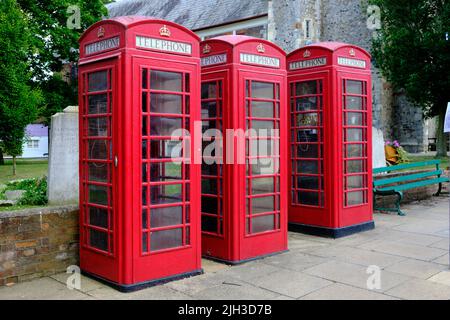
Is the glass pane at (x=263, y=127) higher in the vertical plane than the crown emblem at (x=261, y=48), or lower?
lower

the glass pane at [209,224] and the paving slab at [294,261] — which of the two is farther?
the glass pane at [209,224]

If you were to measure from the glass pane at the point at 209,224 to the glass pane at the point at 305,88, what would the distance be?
2766 mm

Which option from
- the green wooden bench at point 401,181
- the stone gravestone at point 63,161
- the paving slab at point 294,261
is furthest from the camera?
the green wooden bench at point 401,181

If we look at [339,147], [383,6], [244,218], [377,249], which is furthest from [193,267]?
[383,6]

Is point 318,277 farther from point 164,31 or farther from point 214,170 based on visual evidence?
point 164,31

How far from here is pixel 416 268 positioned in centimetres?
565

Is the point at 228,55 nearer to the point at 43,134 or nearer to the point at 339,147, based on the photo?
the point at 339,147

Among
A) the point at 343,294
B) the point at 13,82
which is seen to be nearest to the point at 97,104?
the point at 343,294

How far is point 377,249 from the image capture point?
664 cm

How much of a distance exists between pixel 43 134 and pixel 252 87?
54415mm

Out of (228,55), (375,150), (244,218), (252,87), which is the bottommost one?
(244,218)

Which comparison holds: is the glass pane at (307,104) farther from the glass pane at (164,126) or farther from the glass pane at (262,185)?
the glass pane at (164,126)

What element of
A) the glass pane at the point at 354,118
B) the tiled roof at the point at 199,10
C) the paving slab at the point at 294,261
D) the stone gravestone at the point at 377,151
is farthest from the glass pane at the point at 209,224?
the tiled roof at the point at 199,10

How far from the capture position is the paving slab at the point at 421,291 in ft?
15.2
